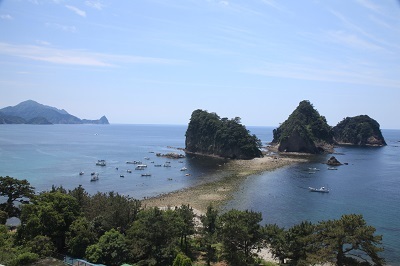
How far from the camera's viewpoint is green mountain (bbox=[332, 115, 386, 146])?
463ft

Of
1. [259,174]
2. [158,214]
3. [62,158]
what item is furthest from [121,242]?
[62,158]

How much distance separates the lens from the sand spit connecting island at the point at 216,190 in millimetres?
45134

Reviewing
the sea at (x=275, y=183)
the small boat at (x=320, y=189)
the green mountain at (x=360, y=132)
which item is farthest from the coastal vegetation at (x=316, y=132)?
the small boat at (x=320, y=189)

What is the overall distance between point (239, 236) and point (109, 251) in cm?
901

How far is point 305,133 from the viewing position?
10412 centimetres

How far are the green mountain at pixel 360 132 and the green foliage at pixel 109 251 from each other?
142 m

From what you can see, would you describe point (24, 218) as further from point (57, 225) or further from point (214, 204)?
point (214, 204)

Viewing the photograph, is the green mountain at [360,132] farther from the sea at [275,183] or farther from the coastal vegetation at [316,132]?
the sea at [275,183]

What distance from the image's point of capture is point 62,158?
285 ft

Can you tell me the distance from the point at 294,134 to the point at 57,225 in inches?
3598

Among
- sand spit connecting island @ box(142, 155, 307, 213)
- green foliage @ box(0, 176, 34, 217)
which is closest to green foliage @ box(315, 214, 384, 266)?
sand spit connecting island @ box(142, 155, 307, 213)

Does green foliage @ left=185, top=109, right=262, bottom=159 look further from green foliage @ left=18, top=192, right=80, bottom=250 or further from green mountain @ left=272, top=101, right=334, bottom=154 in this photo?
green foliage @ left=18, top=192, right=80, bottom=250

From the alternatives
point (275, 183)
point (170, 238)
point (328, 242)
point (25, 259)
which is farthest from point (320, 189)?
point (25, 259)

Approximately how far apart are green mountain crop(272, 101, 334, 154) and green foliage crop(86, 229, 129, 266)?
3525 inches
